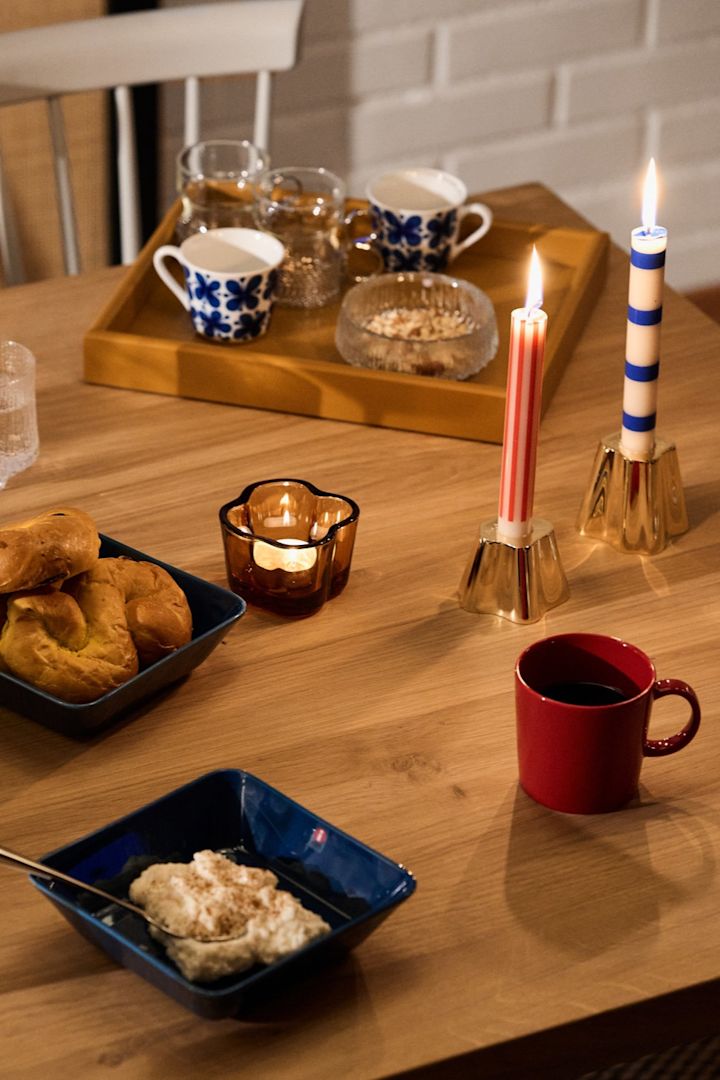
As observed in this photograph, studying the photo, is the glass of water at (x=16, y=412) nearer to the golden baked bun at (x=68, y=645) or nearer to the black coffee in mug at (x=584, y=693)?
the golden baked bun at (x=68, y=645)

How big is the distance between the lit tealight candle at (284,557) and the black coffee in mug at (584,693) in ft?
0.71

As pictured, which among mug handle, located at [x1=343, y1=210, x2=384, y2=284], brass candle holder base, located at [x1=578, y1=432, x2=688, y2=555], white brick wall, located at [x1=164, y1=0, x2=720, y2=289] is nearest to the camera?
brass candle holder base, located at [x1=578, y1=432, x2=688, y2=555]

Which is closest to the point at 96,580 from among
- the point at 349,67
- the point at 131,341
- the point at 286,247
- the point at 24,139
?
the point at 131,341

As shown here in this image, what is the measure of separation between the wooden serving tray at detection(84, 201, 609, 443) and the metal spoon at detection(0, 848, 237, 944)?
0.60m

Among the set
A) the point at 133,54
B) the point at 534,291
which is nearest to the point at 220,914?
the point at 534,291

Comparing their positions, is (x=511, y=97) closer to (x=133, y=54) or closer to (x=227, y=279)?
(x=133, y=54)

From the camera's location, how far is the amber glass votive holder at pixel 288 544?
3.37 feet

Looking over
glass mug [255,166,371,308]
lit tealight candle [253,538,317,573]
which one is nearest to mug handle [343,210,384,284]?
glass mug [255,166,371,308]

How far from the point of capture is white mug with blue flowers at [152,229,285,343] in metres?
1.32

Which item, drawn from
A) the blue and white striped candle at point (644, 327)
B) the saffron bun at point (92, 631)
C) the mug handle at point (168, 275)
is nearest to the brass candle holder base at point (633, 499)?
the blue and white striped candle at point (644, 327)

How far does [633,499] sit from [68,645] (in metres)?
0.44

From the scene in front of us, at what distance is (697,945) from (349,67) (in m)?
1.99

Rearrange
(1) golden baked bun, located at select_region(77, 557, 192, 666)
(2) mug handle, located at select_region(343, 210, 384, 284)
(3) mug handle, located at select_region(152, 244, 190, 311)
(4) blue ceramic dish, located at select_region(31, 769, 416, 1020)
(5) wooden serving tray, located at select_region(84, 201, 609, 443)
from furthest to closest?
(2) mug handle, located at select_region(343, 210, 384, 284) → (3) mug handle, located at select_region(152, 244, 190, 311) → (5) wooden serving tray, located at select_region(84, 201, 609, 443) → (1) golden baked bun, located at select_region(77, 557, 192, 666) → (4) blue ceramic dish, located at select_region(31, 769, 416, 1020)

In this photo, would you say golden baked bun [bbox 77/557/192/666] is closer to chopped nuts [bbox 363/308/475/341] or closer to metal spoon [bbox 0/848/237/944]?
metal spoon [bbox 0/848/237/944]
